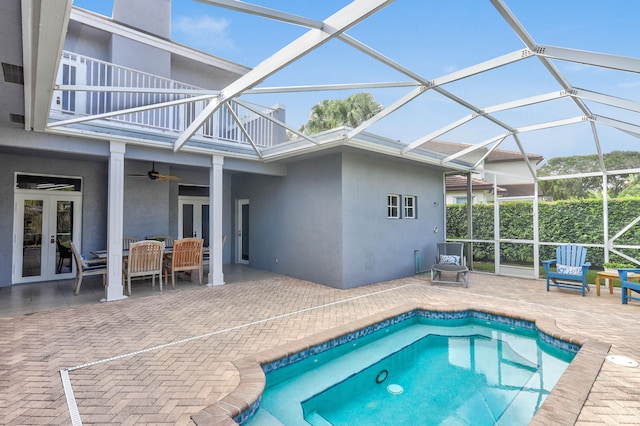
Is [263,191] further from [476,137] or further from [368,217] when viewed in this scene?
[476,137]

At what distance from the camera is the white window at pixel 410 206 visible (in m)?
9.42

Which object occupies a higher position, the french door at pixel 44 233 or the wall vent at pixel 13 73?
the wall vent at pixel 13 73

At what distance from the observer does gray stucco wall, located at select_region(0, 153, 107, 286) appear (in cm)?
750

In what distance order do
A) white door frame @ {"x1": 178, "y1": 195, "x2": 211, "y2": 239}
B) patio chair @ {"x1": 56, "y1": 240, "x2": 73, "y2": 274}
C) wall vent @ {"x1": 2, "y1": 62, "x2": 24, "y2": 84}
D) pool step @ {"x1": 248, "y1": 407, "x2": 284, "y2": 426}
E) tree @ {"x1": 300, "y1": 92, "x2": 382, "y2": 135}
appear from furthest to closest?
tree @ {"x1": 300, "y1": 92, "x2": 382, "y2": 135}, white door frame @ {"x1": 178, "y1": 195, "x2": 211, "y2": 239}, patio chair @ {"x1": 56, "y1": 240, "x2": 73, "y2": 274}, wall vent @ {"x1": 2, "y1": 62, "x2": 24, "y2": 84}, pool step @ {"x1": 248, "y1": 407, "x2": 284, "y2": 426}

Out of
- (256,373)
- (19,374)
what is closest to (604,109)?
(256,373)

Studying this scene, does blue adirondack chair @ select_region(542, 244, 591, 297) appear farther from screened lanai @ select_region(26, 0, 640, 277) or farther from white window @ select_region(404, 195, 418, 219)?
white window @ select_region(404, 195, 418, 219)

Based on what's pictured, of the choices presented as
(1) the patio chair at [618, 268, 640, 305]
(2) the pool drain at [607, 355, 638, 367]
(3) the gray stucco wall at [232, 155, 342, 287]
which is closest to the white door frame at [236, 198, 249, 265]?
(3) the gray stucco wall at [232, 155, 342, 287]

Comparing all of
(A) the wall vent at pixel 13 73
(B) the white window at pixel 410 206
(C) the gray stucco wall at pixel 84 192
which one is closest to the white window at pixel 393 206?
(B) the white window at pixel 410 206

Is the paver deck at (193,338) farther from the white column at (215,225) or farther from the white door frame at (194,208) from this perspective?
the white door frame at (194,208)

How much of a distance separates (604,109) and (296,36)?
632 centimetres

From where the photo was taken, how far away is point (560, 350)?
4508mm

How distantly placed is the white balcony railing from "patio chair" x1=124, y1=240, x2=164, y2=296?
8.94ft

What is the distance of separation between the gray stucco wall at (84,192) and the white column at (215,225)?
3.36 m

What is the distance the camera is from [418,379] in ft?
13.6
